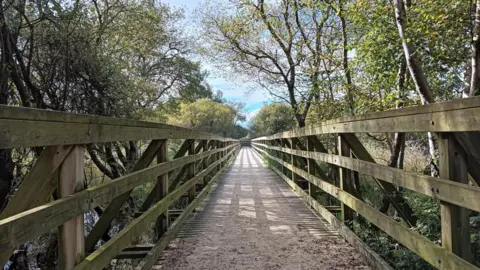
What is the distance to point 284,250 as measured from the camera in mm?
3625

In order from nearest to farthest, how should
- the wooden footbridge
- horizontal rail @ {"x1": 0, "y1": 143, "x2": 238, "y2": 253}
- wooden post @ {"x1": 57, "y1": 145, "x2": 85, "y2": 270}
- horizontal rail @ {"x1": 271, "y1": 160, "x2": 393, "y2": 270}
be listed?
horizontal rail @ {"x1": 0, "y1": 143, "x2": 238, "y2": 253} < the wooden footbridge < wooden post @ {"x1": 57, "y1": 145, "x2": 85, "y2": 270} < horizontal rail @ {"x1": 271, "y1": 160, "x2": 393, "y2": 270}

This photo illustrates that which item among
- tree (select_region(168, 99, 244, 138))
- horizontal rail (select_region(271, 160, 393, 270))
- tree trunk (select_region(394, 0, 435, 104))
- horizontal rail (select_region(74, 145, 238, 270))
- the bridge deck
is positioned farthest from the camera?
tree (select_region(168, 99, 244, 138))

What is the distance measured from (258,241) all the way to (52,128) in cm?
273

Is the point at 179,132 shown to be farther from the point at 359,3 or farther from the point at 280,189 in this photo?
the point at 280,189

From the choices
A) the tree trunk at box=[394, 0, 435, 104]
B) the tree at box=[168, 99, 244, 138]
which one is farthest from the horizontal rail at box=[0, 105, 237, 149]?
the tree at box=[168, 99, 244, 138]

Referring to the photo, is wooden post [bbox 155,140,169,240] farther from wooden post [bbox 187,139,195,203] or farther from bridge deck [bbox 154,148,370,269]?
wooden post [bbox 187,139,195,203]

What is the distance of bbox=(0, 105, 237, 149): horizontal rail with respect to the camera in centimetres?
144

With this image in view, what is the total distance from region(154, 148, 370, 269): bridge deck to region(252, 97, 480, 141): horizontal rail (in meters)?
1.23

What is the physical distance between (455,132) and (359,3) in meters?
4.06

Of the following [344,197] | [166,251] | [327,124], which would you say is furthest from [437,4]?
[166,251]

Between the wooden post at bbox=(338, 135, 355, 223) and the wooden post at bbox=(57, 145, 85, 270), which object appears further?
the wooden post at bbox=(338, 135, 355, 223)

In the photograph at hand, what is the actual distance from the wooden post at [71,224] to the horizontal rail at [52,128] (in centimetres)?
11

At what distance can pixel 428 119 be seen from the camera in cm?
207

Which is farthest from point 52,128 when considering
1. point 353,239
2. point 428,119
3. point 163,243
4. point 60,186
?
point 353,239
